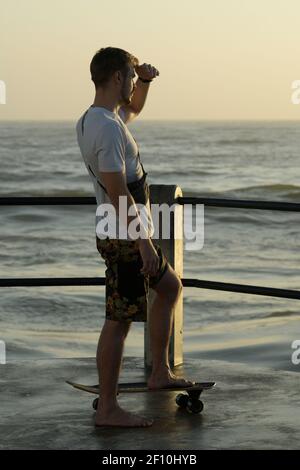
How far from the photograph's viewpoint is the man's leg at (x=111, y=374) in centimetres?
604

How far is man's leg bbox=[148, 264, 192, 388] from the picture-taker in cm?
627

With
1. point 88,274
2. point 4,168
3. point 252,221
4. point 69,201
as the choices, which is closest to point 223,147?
point 4,168

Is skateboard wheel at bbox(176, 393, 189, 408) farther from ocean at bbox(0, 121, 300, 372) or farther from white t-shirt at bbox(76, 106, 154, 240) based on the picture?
ocean at bbox(0, 121, 300, 372)

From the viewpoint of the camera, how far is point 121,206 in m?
→ 5.79

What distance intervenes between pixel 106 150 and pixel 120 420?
1246 millimetres

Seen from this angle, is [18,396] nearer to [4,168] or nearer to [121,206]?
[121,206]

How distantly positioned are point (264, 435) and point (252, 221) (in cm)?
2458

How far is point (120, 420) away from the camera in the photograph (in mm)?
6121

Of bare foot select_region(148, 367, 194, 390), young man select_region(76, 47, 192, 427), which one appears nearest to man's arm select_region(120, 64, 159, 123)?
young man select_region(76, 47, 192, 427)

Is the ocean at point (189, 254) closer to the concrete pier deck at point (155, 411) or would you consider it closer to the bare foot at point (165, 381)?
the concrete pier deck at point (155, 411)

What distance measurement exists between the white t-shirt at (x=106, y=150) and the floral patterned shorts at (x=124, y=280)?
61 millimetres

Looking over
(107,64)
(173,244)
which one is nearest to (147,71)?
(107,64)

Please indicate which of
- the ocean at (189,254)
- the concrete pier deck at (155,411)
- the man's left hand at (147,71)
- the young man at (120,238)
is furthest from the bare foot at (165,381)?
the ocean at (189,254)

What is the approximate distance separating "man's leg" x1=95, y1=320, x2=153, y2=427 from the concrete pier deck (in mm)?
58
